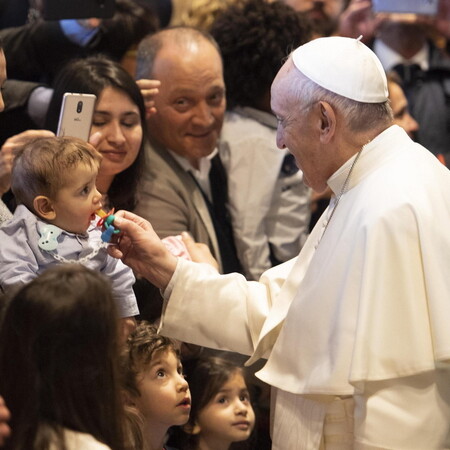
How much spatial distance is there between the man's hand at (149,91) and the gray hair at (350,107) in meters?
1.09

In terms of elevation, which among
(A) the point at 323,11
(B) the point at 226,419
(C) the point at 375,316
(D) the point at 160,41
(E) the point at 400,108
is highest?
(D) the point at 160,41

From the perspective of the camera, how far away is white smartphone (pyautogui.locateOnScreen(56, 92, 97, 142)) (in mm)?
4102

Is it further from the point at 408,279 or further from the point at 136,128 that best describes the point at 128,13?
the point at 408,279

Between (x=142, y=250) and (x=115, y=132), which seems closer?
(x=142, y=250)

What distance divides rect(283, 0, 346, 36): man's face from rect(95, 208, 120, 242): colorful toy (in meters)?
3.01

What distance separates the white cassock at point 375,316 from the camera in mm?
3539

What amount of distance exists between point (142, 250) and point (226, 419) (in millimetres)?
814

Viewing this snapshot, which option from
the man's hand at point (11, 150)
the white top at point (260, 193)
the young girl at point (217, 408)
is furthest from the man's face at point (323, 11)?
the man's hand at point (11, 150)

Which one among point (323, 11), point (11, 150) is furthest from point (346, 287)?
point (323, 11)

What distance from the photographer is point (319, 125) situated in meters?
3.83

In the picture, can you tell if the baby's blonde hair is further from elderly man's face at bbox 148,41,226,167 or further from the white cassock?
elderly man's face at bbox 148,41,226,167

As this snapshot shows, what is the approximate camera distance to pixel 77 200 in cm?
365

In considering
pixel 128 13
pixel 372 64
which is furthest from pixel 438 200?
pixel 128 13

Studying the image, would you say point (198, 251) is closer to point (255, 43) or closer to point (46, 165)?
point (46, 165)
